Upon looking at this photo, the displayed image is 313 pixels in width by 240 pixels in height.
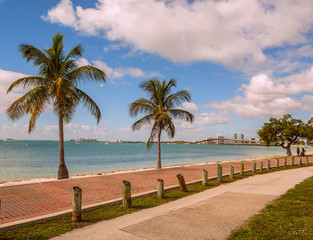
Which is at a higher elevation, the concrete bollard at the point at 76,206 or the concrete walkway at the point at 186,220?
the concrete bollard at the point at 76,206

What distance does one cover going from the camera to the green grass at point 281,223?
497cm

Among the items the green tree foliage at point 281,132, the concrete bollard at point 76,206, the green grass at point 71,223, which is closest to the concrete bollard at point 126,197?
the green grass at point 71,223

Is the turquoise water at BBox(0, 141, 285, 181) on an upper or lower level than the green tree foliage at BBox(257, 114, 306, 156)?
lower

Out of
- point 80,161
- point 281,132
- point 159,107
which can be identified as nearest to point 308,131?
point 281,132

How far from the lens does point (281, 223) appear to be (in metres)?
5.68

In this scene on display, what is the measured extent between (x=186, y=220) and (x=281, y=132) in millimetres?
37757

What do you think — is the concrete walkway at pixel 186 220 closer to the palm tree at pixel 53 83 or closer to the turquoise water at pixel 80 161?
the palm tree at pixel 53 83

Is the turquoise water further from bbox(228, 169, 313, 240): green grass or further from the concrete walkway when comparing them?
bbox(228, 169, 313, 240): green grass

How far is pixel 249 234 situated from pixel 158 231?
2.12m

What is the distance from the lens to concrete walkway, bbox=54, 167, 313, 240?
512cm

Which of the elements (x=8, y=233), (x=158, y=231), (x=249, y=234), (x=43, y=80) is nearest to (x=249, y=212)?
(x=249, y=234)

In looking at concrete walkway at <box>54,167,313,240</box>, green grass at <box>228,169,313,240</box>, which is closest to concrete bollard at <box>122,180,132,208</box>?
concrete walkway at <box>54,167,313,240</box>

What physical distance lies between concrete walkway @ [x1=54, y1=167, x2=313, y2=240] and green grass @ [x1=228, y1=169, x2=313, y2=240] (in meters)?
0.32

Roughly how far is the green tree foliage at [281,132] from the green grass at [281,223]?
32.8 meters
